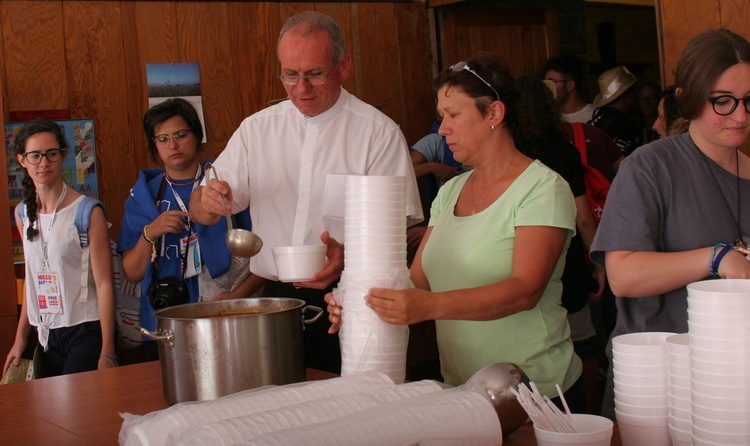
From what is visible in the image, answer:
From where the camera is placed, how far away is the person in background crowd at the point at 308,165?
2.83 m

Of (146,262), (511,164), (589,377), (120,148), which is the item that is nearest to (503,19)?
(120,148)

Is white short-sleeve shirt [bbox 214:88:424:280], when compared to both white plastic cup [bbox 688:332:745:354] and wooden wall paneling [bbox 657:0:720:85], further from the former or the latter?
white plastic cup [bbox 688:332:745:354]

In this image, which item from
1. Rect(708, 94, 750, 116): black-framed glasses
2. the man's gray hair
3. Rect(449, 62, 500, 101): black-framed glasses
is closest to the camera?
Rect(708, 94, 750, 116): black-framed glasses

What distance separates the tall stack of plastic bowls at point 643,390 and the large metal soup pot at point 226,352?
77cm

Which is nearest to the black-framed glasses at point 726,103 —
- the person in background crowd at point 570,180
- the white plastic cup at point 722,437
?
the white plastic cup at point 722,437

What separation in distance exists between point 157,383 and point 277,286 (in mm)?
670

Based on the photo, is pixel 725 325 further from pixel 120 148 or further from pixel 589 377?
pixel 120 148

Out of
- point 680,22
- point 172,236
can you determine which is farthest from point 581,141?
point 172,236

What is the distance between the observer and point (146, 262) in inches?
135

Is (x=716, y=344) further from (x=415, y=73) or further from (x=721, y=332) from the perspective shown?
(x=415, y=73)

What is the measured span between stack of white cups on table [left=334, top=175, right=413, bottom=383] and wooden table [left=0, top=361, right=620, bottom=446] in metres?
0.34

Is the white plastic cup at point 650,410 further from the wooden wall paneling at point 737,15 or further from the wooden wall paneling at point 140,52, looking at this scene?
the wooden wall paneling at point 140,52

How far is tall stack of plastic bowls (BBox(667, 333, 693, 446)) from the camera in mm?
1344

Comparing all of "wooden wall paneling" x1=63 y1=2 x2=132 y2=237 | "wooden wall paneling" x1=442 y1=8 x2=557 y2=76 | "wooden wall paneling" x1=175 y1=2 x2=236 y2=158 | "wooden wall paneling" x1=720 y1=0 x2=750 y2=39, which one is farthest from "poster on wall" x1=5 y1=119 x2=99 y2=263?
"wooden wall paneling" x1=720 y1=0 x2=750 y2=39
